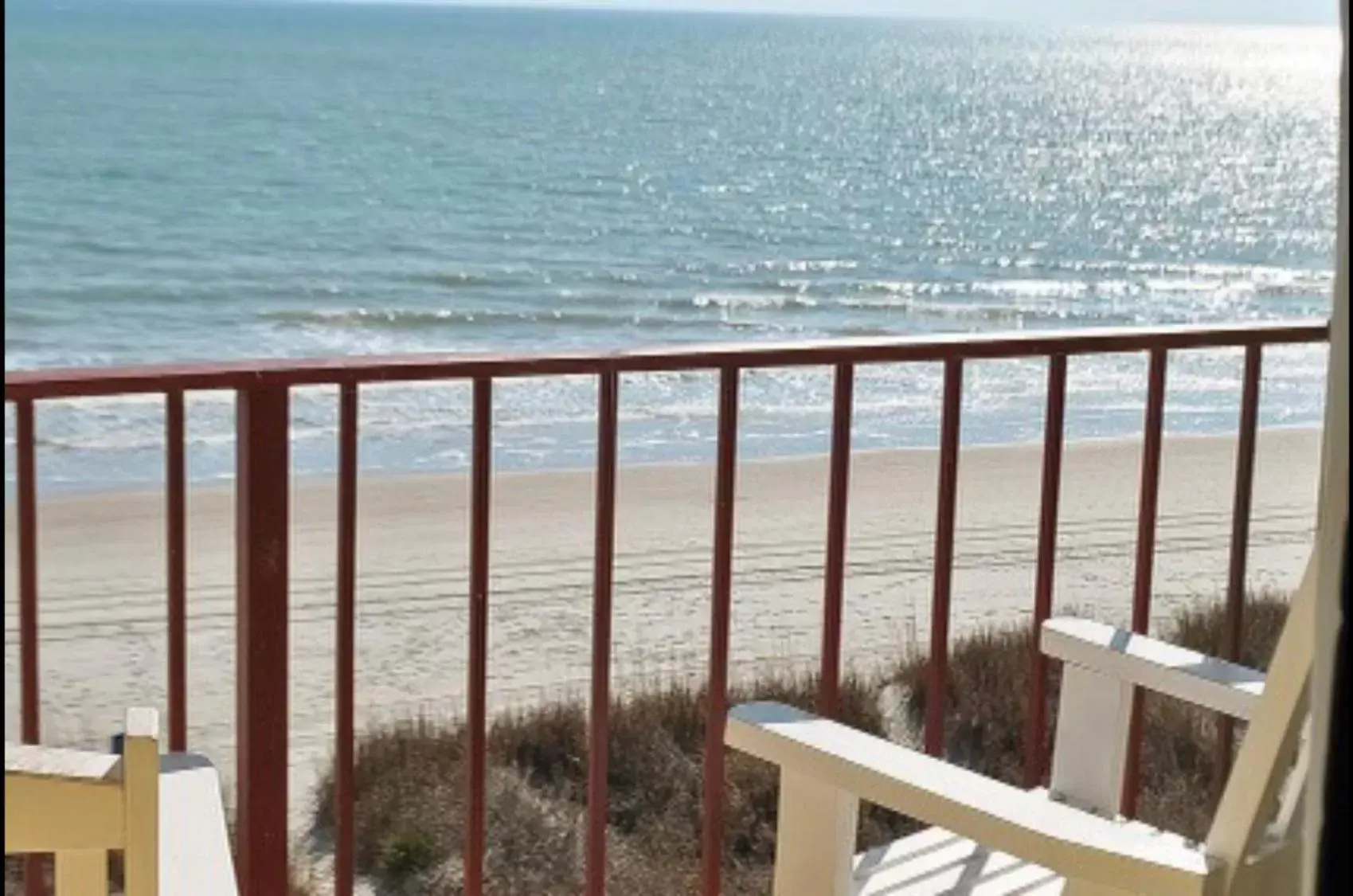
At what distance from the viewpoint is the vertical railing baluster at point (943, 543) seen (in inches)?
113

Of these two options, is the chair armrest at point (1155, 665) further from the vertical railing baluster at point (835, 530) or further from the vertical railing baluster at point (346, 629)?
the vertical railing baluster at point (346, 629)

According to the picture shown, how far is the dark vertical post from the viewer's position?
95.1 inches

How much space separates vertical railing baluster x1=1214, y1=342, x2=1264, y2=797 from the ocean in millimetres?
473

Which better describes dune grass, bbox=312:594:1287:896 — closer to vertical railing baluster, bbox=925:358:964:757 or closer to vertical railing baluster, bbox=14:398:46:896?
vertical railing baluster, bbox=925:358:964:757

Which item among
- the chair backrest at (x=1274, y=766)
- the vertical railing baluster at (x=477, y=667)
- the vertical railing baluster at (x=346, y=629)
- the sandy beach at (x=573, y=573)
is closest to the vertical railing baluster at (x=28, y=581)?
the vertical railing baluster at (x=346, y=629)

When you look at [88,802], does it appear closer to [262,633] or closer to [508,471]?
A: [262,633]

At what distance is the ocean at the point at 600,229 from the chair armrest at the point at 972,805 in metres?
0.93

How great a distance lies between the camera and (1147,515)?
122 inches

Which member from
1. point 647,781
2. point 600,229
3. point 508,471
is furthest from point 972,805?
point 600,229

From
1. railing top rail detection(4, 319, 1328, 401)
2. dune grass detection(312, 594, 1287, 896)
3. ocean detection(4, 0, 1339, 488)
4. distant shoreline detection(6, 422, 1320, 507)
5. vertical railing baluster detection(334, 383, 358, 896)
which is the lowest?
dune grass detection(312, 594, 1287, 896)

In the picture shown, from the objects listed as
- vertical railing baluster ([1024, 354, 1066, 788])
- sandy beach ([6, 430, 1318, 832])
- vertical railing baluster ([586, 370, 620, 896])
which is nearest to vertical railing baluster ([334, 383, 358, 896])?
vertical railing baluster ([586, 370, 620, 896])

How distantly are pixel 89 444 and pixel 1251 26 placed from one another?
10907 centimetres

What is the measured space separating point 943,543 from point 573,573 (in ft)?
21.1

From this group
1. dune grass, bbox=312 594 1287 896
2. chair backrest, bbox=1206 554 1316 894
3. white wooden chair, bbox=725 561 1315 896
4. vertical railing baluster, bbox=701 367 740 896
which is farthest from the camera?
dune grass, bbox=312 594 1287 896
